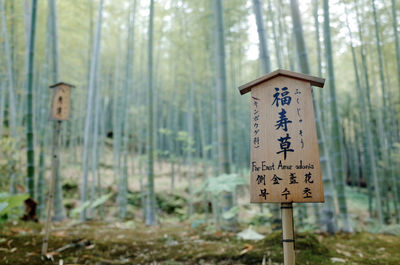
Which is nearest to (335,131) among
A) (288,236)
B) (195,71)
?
(288,236)

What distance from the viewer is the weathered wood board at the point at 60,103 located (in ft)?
8.92

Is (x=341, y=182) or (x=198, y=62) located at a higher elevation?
(x=198, y=62)

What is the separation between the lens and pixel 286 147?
142 cm

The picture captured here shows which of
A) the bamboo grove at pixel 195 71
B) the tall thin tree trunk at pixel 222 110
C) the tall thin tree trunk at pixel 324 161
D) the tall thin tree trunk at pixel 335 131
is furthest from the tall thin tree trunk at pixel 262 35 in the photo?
the tall thin tree trunk at pixel 335 131

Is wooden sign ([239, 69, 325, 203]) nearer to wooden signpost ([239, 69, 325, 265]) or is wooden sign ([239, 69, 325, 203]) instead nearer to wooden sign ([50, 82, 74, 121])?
wooden signpost ([239, 69, 325, 265])

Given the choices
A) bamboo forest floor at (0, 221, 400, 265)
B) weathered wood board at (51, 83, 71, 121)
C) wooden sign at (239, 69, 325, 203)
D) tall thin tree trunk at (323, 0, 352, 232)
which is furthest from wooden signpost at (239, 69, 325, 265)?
weathered wood board at (51, 83, 71, 121)

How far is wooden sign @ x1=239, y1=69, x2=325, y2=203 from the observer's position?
136 cm

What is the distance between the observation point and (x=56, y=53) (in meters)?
4.37

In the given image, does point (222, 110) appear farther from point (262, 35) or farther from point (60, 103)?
point (60, 103)

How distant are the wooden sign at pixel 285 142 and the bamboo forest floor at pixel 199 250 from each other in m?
0.92

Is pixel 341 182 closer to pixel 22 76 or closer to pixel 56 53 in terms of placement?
pixel 56 53

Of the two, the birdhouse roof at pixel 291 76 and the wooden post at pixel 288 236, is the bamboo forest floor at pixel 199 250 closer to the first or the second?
the wooden post at pixel 288 236

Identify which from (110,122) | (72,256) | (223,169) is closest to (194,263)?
(72,256)

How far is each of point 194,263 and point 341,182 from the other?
2.06m
